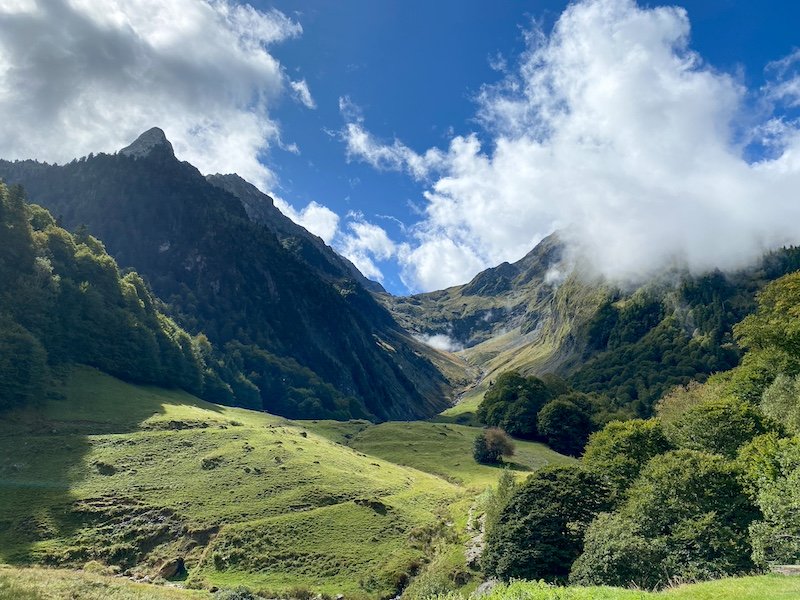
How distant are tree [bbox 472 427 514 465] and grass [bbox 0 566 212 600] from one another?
71496 millimetres

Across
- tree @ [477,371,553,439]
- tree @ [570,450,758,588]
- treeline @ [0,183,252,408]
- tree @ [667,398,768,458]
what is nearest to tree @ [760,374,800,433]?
tree @ [667,398,768,458]

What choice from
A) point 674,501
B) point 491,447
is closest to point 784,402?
point 674,501

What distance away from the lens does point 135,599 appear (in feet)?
134

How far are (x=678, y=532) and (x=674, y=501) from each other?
8.75 feet

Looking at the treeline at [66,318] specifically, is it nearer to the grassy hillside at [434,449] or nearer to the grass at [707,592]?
the grassy hillside at [434,449]

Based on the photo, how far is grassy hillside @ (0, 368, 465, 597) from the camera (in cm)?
5244

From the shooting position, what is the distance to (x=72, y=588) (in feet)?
134

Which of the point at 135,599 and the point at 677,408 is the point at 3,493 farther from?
the point at 677,408

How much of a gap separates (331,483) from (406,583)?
23937mm

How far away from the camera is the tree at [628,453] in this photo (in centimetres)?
5466

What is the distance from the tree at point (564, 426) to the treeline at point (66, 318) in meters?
109

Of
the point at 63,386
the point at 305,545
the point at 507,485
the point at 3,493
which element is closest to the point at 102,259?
the point at 63,386

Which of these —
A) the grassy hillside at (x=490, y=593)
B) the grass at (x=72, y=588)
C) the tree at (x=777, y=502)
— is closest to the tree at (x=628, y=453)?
the tree at (x=777, y=502)

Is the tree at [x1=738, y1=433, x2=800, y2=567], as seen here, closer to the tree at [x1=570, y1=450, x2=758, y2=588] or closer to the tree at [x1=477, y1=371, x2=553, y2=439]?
the tree at [x1=570, y1=450, x2=758, y2=588]
